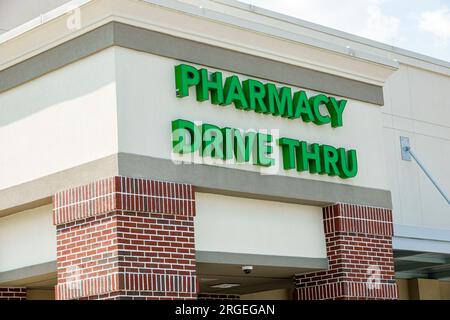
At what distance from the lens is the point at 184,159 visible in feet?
53.2

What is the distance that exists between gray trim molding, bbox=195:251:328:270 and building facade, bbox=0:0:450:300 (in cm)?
3

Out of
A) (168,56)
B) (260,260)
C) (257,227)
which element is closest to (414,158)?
(257,227)

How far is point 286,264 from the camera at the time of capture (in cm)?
1777

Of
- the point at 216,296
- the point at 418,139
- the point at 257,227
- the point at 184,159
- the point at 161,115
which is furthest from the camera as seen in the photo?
the point at 418,139

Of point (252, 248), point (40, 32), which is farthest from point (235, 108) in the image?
point (40, 32)

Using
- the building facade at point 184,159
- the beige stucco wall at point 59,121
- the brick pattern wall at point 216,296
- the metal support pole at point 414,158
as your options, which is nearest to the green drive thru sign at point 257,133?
the building facade at point 184,159

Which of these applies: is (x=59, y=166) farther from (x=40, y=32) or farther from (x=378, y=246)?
(x=378, y=246)

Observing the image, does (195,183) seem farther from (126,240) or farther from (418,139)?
(418,139)

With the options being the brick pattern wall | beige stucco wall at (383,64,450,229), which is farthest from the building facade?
beige stucco wall at (383,64,450,229)

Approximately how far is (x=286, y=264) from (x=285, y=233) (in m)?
0.58

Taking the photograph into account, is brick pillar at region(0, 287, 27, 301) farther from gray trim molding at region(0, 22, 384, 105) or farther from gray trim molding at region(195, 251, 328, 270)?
gray trim molding at region(195, 251, 328, 270)

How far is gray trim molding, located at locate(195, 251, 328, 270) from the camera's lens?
16578 millimetres

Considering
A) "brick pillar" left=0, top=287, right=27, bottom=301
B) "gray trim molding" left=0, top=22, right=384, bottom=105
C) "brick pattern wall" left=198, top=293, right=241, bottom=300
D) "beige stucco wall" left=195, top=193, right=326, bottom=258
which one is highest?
"gray trim molding" left=0, top=22, right=384, bottom=105

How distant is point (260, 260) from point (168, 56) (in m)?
4.07
